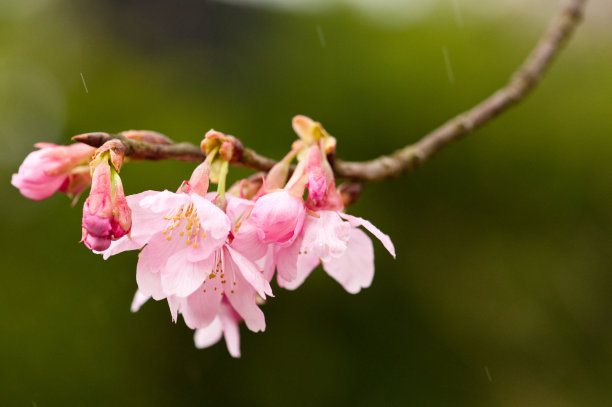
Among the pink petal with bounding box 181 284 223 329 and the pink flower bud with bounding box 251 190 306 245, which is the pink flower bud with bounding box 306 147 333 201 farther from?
the pink petal with bounding box 181 284 223 329

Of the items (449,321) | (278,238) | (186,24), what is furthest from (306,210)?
(186,24)

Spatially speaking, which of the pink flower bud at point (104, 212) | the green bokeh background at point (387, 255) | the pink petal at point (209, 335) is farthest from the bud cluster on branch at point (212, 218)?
the green bokeh background at point (387, 255)

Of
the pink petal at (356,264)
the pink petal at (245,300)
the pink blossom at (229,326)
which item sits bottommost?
the pink blossom at (229,326)

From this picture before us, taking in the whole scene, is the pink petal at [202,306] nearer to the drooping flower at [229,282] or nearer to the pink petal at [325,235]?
the drooping flower at [229,282]

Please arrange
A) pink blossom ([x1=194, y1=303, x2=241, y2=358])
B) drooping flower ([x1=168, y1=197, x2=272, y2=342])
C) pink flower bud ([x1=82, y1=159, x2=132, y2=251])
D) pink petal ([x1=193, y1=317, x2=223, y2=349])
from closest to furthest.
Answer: pink flower bud ([x1=82, y1=159, x2=132, y2=251]) < drooping flower ([x1=168, y1=197, x2=272, y2=342]) < pink blossom ([x1=194, y1=303, x2=241, y2=358]) < pink petal ([x1=193, y1=317, x2=223, y2=349])

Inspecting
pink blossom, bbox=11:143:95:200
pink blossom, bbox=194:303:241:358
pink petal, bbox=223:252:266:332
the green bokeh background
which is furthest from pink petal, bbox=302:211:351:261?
the green bokeh background

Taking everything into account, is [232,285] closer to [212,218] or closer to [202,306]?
[202,306]
